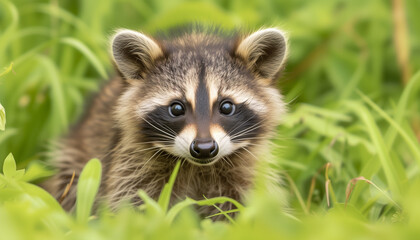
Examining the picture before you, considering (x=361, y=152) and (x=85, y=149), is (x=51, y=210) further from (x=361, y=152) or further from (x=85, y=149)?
(x=361, y=152)

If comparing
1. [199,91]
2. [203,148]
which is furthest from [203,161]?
[199,91]

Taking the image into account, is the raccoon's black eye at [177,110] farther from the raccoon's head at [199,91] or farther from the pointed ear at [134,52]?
the pointed ear at [134,52]

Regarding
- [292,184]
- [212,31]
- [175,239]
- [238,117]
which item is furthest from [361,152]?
[175,239]

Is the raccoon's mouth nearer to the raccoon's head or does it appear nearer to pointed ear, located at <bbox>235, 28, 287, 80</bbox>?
the raccoon's head

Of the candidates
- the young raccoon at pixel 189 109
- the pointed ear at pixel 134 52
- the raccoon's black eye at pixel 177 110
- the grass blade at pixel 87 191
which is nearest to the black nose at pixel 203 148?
the young raccoon at pixel 189 109

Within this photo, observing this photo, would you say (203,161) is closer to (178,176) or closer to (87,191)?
(178,176)

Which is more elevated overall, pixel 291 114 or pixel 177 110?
pixel 177 110

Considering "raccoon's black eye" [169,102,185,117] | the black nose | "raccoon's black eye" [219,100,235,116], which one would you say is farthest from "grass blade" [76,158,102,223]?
"raccoon's black eye" [219,100,235,116]
